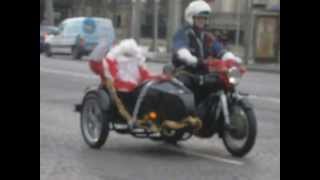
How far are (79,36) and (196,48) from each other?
26.9 meters

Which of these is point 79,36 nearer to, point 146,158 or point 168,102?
point 168,102

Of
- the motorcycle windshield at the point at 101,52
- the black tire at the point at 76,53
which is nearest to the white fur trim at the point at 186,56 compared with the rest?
the motorcycle windshield at the point at 101,52

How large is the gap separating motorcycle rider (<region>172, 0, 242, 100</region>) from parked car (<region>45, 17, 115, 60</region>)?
26.0 m

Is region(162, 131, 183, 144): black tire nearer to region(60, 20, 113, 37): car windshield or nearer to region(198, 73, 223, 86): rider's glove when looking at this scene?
region(198, 73, 223, 86): rider's glove

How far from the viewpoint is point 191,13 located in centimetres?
983

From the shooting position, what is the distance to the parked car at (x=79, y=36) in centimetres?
3619

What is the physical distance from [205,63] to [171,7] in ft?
118

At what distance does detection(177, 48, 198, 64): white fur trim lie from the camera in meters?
9.48


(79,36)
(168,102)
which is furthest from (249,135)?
(79,36)

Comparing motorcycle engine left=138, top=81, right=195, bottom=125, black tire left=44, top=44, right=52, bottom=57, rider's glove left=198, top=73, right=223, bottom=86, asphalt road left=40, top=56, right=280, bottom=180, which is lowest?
asphalt road left=40, top=56, right=280, bottom=180

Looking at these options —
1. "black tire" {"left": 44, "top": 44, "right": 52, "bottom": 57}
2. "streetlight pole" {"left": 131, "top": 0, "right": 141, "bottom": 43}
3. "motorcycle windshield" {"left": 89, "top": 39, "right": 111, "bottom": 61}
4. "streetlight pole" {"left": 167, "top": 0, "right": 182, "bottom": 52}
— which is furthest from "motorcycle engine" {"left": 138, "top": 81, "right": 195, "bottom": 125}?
"streetlight pole" {"left": 167, "top": 0, "right": 182, "bottom": 52}

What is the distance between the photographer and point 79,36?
120ft
